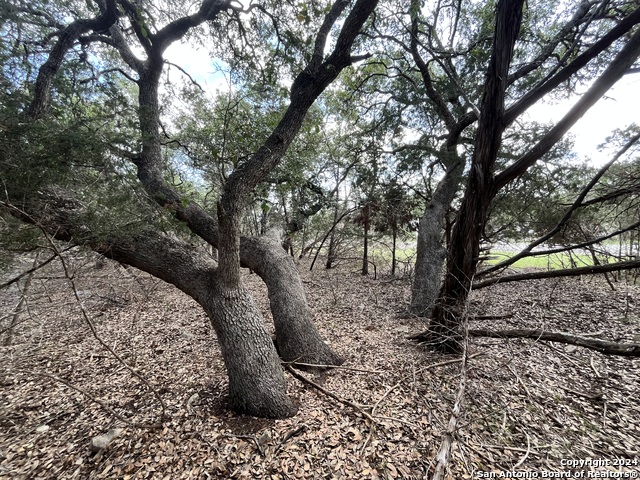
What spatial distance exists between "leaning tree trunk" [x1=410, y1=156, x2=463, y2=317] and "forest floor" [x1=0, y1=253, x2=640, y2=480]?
122 centimetres

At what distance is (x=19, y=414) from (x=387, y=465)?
3.78 meters

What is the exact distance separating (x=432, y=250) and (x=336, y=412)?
12.4ft

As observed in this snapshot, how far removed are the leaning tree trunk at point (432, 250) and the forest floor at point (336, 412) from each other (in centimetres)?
122

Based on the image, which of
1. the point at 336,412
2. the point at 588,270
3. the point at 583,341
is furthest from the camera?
the point at 336,412

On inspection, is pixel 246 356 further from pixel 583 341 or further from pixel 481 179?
pixel 481 179

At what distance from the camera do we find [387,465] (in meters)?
1.87

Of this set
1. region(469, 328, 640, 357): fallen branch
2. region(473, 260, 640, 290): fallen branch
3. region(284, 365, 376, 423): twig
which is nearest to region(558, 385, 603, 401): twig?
region(469, 328, 640, 357): fallen branch

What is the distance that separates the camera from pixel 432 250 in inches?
198

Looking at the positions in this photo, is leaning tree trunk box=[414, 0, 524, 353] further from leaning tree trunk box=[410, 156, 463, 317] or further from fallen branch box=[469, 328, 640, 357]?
leaning tree trunk box=[410, 156, 463, 317]

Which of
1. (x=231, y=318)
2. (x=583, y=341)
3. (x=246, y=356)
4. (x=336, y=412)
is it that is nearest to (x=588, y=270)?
(x=583, y=341)

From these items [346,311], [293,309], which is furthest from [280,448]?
[346,311]

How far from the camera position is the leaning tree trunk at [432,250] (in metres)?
4.98

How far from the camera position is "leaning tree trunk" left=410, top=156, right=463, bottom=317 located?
4984 mm

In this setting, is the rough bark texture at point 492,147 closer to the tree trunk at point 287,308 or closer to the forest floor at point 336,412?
the forest floor at point 336,412
